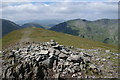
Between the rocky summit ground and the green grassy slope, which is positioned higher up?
the green grassy slope

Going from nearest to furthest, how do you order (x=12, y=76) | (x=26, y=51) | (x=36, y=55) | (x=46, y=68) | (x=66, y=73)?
Result: (x=12, y=76) < (x=66, y=73) < (x=46, y=68) < (x=36, y=55) < (x=26, y=51)

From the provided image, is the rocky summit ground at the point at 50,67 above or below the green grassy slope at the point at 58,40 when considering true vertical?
below

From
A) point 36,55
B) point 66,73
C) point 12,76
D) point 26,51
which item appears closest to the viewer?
point 12,76

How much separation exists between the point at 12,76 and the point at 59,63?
1058cm

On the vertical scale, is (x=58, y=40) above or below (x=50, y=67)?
above

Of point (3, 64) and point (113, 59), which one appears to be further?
point (113, 59)

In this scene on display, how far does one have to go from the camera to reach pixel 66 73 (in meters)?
27.3

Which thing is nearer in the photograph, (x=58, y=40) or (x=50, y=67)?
(x=50, y=67)

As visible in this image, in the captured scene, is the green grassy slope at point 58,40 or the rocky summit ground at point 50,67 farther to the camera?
the green grassy slope at point 58,40

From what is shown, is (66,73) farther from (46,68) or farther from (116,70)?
(116,70)

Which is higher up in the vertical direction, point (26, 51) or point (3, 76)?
point (26, 51)

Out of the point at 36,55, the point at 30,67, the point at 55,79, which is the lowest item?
the point at 55,79

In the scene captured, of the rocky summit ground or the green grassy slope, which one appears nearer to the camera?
the rocky summit ground

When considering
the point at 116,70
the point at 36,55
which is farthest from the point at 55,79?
the point at 116,70
